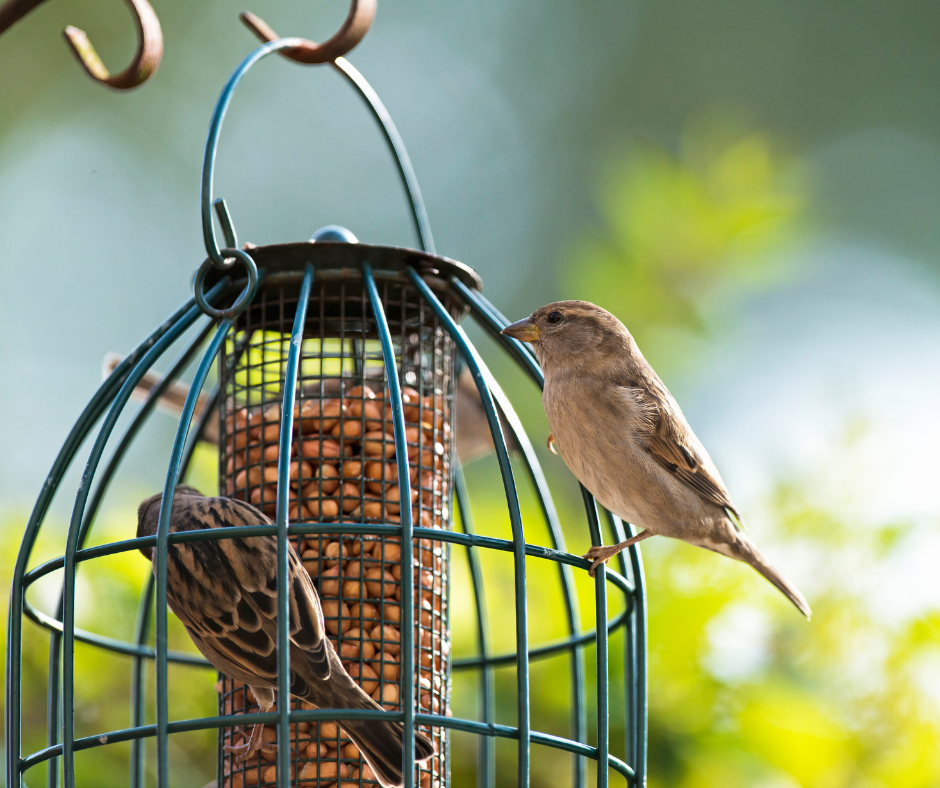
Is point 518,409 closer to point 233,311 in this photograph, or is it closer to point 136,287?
point 233,311

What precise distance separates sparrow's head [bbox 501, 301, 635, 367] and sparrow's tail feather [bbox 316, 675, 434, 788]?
1211mm

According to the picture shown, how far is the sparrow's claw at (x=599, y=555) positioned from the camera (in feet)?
10.2

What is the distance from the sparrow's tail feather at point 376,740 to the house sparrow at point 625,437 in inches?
34.1

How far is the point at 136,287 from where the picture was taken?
37.6 feet

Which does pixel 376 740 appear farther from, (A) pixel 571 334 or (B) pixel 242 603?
(A) pixel 571 334

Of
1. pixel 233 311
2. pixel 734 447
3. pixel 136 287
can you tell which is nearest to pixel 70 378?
pixel 136 287

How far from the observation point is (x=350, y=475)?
3.59m

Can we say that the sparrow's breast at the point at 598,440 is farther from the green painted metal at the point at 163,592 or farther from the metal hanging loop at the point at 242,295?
the green painted metal at the point at 163,592

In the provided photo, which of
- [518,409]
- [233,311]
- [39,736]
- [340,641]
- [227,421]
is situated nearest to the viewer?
[233,311]

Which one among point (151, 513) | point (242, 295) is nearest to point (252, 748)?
point (151, 513)

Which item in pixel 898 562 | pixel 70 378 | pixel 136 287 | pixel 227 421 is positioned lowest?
pixel 898 562

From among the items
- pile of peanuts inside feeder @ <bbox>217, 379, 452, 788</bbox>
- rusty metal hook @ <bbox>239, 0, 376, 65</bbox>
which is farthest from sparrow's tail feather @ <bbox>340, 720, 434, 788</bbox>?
rusty metal hook @ <bbox>239, 0, 376, 65</bbox>

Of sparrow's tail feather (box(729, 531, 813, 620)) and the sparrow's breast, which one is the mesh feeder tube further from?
sparrow's tail feather (box(729, 531, 813, 620))

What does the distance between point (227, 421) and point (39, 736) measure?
1448 mm
